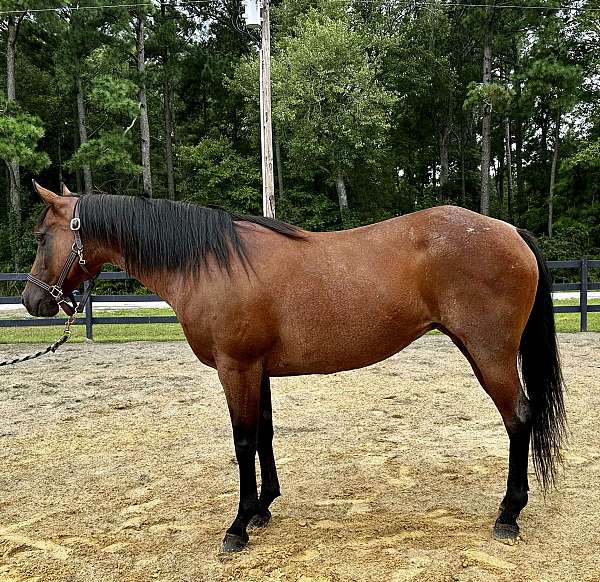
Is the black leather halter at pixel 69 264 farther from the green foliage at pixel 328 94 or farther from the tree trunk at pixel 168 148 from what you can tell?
the tree trunk at pixel 168 148

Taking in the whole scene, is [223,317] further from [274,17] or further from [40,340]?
[274,17]

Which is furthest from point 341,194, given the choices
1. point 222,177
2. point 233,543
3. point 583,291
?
point 233,543

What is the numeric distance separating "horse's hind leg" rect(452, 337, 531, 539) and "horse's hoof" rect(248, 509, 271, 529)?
4.05 ft

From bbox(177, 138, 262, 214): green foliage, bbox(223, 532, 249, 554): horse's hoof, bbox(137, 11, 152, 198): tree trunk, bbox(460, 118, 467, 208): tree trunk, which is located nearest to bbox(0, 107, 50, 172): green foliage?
bbox(137, 11, 152, 198): tree trunk

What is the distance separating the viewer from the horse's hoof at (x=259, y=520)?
9.73ft

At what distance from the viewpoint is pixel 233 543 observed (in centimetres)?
272

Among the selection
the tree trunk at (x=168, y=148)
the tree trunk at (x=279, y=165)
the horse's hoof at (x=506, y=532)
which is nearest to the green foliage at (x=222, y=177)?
the tree trunk at (x=168, y=148)

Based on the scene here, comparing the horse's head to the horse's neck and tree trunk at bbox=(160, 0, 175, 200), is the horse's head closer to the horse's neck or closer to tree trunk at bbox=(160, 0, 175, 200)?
the horse's neck

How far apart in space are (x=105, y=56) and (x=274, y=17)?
8.38 meters

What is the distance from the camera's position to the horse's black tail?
3012 millimetres

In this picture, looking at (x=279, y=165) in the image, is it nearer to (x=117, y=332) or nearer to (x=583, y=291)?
(x=117, y=332)

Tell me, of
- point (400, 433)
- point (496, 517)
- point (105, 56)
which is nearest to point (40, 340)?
point (400, 433)

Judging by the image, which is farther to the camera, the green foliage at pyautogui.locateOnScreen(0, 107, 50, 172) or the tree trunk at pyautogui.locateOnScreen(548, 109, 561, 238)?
the tree trunk at pyautogui.locateOnScreen(548, 109, 561, 238)

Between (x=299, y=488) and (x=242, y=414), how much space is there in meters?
0.99
